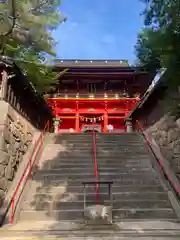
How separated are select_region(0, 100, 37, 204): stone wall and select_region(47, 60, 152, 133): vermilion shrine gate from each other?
11719 millimetres

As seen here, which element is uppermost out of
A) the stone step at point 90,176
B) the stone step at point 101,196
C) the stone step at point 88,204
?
the stone step at point 90,176

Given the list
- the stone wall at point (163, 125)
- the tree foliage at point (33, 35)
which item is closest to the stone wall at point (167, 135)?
the stone wall at point (163, 125)

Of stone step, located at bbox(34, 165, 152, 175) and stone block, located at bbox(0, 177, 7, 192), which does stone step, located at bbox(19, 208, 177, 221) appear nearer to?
stone block, located at bbox(0, 177, 7, 192)

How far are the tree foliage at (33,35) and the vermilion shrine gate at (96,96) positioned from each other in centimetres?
778

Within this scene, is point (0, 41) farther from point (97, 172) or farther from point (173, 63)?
point (173, 63)

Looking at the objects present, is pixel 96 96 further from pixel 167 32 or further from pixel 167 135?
pixel 167 32

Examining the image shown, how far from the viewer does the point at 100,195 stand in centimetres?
703

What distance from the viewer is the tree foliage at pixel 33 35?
428 inches

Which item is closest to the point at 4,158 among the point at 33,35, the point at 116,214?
the point at 116,214

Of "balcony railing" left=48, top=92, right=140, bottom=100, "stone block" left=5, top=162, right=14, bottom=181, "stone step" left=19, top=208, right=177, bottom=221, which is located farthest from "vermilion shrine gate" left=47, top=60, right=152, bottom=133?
"stone step" left=19, top=208, right=177, bottom=221

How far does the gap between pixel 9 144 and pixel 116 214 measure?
374 centimetres

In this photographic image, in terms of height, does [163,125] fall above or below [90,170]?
above

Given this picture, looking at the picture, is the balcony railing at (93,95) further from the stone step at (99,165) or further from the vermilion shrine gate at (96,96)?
the stone step at (99,165)

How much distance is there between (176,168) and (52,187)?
13.2 feet
